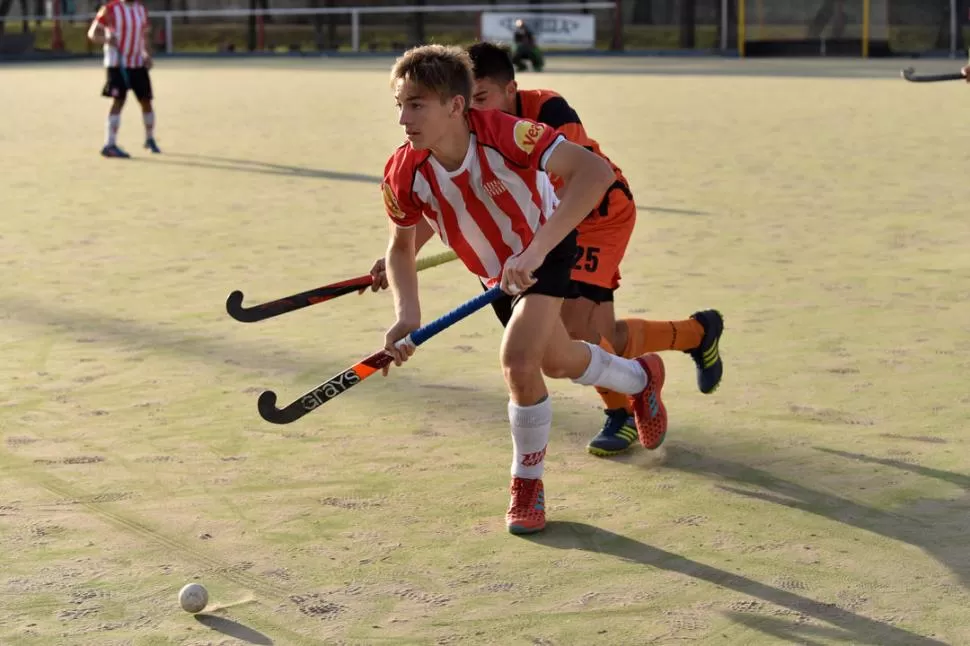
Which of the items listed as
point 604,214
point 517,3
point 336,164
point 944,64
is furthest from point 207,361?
point 517,3

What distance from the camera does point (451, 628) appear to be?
3.32 metres

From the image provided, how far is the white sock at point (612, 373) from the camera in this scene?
4344 mm

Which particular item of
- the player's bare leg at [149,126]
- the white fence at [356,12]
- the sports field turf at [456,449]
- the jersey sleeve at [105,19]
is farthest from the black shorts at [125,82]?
the white fence at [356,12]

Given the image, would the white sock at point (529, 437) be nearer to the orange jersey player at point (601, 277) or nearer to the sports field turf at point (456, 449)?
the sports field turf at point (456, 449)

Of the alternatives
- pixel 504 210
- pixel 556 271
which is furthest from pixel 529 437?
pixel 504 210

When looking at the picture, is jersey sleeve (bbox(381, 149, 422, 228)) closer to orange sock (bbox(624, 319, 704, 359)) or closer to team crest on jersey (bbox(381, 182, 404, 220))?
team crest on jersey (bbox(381, 182, 404, 220))

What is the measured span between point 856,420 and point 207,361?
2.46 meters

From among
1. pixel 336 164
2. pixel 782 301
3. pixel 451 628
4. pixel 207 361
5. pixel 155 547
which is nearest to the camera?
pixel 451 628

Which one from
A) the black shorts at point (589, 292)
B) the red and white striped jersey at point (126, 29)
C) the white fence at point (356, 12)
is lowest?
the black shorts at point (589, 292)

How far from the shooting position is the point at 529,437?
157 inches

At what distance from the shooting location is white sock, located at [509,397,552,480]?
399 cm

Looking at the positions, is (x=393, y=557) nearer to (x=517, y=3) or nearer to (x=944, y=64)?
(x=944, y=64)

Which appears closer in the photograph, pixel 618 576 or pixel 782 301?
pixel 618 576

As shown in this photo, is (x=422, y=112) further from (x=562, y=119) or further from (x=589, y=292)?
(x=589, y=292)
